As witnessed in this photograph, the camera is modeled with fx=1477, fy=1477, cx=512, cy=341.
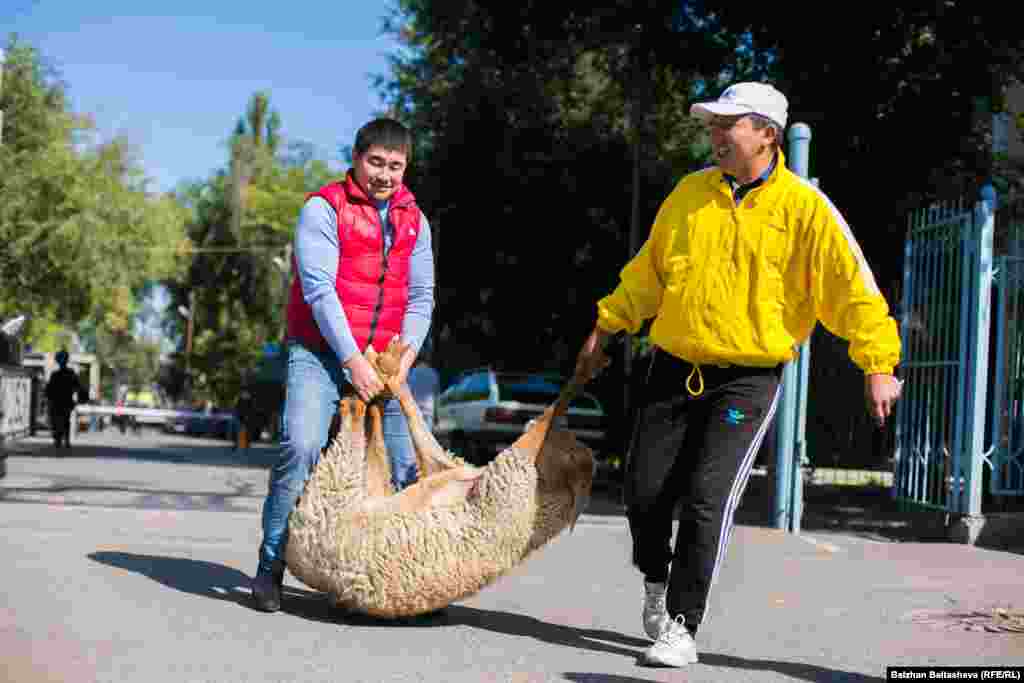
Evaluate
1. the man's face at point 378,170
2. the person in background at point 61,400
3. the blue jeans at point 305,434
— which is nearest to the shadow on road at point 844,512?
the blue jeans at point 305,434

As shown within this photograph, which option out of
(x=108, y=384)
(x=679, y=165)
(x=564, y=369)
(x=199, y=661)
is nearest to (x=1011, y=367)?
(x=199, y=661)

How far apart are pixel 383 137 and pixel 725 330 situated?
1.62m

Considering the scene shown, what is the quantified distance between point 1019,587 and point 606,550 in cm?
239

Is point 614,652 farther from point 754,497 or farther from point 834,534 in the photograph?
point 754,497

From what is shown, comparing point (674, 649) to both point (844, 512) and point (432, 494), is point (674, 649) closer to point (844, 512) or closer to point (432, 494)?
point (432, 494)

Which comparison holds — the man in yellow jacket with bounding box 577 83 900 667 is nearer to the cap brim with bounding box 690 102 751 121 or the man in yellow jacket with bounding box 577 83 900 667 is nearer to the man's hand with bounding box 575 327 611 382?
the cap brim with bounding box 690 102 751 121

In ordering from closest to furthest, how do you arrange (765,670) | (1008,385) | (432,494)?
(765,670)
(432,494)
(1008,385)

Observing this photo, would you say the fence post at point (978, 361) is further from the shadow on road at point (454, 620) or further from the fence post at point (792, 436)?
the shadow on road at point (454, 620)

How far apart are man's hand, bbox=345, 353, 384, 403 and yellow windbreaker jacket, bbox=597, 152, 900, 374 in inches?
43.3

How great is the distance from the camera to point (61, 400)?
2506 centimetres

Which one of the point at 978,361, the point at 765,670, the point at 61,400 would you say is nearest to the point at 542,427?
the point at 765,670

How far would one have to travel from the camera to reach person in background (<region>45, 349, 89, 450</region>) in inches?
966

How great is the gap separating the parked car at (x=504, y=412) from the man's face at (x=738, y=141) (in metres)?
15.7

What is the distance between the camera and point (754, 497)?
688 inches
